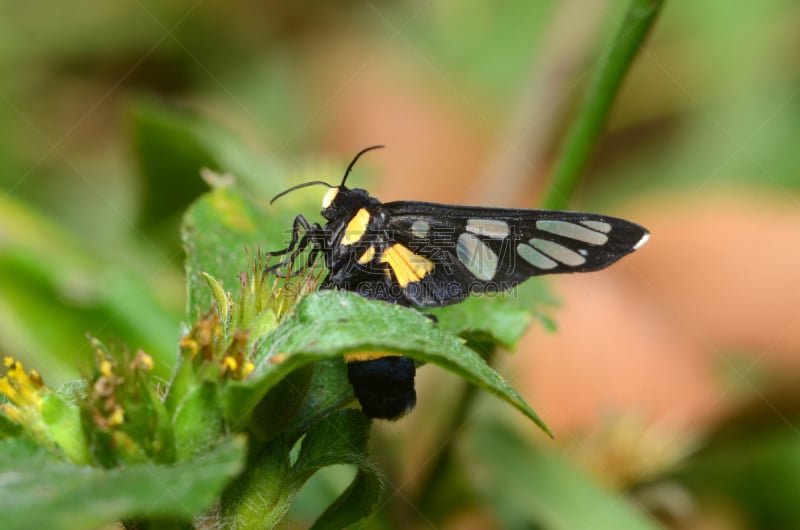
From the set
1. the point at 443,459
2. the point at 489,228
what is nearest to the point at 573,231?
the point at 489,228

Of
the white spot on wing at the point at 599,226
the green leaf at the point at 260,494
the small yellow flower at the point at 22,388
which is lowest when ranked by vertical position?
the small yellow flower at the point at 22,388

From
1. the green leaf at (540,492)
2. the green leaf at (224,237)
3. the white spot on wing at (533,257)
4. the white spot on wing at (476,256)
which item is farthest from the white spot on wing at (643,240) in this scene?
the green leaf at (540,492)

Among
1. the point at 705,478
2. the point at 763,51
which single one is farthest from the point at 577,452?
the point at 763,51

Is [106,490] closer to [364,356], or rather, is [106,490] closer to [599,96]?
[364,356]

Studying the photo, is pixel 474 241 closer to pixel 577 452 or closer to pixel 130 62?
pixel 577 452

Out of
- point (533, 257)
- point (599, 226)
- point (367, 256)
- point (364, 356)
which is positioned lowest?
point (364, 356)

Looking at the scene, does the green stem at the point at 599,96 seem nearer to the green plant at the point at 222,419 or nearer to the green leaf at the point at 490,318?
the green leaf at the point at 490,318
